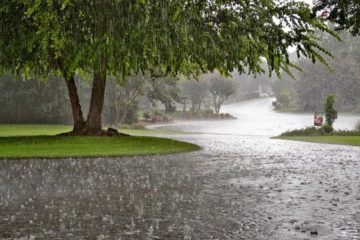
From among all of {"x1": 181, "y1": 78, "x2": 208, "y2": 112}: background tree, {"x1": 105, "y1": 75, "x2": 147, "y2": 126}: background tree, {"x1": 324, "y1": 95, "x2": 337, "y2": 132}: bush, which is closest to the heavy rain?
{"x1": 324, "y1": 95, "x2": 337, "y2": 132}: bush

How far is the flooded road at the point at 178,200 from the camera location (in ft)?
23.1

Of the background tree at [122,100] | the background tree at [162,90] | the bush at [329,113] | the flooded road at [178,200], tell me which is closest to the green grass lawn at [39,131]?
the background tree at [122,100]

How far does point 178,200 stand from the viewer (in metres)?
9.52

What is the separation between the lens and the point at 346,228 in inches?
285

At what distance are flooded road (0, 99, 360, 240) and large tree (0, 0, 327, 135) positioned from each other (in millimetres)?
4357

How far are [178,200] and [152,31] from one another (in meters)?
8.53

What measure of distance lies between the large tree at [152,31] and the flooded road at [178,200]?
4.36 m

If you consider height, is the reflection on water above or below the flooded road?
above

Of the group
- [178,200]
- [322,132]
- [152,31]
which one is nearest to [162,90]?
[322,132]

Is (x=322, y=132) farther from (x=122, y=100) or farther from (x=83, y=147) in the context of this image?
A: (x=122, y=100)

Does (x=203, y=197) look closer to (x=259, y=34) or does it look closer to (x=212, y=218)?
(x=212, y=218)

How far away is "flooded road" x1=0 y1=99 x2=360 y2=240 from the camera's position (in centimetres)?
704

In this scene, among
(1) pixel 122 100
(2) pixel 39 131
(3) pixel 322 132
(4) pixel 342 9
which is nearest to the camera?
(4) pixel 342 9

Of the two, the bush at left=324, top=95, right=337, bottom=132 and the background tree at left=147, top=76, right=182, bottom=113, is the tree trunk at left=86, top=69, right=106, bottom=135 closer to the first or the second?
the bush at left=324, top=95, right=337, bottom=132
